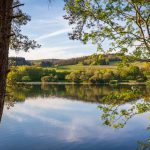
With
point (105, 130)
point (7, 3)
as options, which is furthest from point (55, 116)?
point (7, 3)

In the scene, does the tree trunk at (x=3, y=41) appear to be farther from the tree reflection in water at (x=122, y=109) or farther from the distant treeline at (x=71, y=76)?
the distant treeline at (x=71, y=76)

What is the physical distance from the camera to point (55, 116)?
163 feet

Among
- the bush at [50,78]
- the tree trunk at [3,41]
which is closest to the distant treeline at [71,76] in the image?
the bush at [50,78]

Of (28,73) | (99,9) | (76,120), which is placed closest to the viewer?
(99,9)

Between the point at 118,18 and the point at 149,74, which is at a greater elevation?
the point at 118,18

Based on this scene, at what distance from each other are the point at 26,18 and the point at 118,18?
3868 millimetres

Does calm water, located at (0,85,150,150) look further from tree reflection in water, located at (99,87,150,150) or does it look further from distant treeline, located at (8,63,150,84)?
distant treeline, located at (8,63,150,84)

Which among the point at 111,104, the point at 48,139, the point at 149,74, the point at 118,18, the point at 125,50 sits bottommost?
the point at 48,139

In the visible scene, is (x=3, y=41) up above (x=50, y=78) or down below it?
above

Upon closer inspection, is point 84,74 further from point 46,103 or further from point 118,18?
point 118,18

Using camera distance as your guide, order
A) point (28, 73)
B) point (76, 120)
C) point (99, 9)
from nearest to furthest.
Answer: point (99, 9) → point (76, 120) → point (28, 73)

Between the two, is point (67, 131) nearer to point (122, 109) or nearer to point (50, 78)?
point (122, 109)

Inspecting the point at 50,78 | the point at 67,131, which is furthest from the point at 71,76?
the point at 67,131

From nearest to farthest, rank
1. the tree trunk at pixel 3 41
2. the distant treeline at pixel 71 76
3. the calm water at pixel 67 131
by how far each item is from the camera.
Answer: the tree trunk at pixel 3 41, the calm water at pixel 67 131, the distant treeline at pixel 71 76
